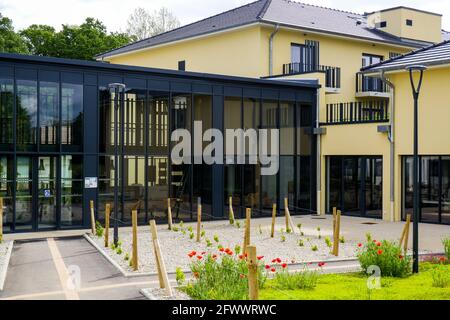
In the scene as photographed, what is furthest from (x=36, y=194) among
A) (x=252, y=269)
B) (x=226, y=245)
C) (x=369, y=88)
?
(x=369, y=88)

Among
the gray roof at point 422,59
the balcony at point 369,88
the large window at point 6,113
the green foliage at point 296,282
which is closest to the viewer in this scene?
the green foliage at point 296,282

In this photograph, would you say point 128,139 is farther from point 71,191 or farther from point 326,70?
point 326,70

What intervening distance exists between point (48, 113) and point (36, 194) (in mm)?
2629

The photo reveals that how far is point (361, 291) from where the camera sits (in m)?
10.3

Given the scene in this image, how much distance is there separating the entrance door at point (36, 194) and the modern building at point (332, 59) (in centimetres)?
1180

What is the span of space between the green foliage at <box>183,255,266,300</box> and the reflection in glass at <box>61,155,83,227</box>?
9.65 meters

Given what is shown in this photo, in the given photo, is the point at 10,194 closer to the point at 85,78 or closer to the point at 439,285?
the point at 85,78

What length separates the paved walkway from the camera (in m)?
10.5

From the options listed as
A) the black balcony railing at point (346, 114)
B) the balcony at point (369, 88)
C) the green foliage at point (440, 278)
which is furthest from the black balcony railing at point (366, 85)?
the green foliage at point (440, 278)

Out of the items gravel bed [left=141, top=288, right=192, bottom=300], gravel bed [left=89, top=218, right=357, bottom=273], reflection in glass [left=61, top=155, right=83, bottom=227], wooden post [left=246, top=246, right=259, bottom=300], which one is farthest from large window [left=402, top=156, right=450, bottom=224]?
wooden post [left=246, top=246, right=259, bottom=300]

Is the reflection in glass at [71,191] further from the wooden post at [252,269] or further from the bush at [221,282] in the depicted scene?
the wooden post at [252,269]

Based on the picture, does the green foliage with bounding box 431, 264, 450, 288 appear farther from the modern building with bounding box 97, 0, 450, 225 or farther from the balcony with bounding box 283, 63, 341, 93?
the balcony with bounding box 283, 63, 341, 93

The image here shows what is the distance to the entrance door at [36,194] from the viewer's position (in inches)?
734
